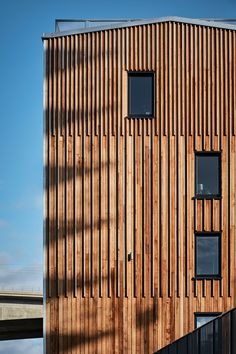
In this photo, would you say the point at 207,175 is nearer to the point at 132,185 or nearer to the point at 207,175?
the point at 207,175

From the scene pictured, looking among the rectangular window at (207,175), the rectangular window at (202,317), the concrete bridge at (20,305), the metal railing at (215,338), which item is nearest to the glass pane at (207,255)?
the rectangular window at (202,317)

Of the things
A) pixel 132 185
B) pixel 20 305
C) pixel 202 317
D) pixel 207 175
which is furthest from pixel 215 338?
pixel 20 305

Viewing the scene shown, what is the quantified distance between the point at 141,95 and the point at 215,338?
941cm

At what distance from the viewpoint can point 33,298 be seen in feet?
115

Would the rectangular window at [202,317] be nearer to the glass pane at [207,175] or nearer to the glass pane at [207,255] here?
the glass pane at [207,255]

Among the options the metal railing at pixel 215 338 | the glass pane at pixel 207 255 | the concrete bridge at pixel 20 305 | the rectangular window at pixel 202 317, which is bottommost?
the concrete bridge at pixel 20 305

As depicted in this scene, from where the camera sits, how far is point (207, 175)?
1873cm

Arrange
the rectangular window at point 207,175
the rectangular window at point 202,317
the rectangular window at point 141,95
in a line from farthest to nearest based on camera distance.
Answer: the rectangular window at point 141,95, the rectangular window at point 207,175, the rectangular window at point 202,317

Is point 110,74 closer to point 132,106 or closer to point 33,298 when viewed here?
point 132,106

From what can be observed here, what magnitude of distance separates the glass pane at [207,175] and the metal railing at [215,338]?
5.88m

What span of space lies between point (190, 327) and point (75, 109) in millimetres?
7857

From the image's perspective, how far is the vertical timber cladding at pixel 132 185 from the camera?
58.8 ft

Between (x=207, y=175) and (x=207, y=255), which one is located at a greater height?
(x=207, y=175)

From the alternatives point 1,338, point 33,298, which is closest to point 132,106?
point 1,338
